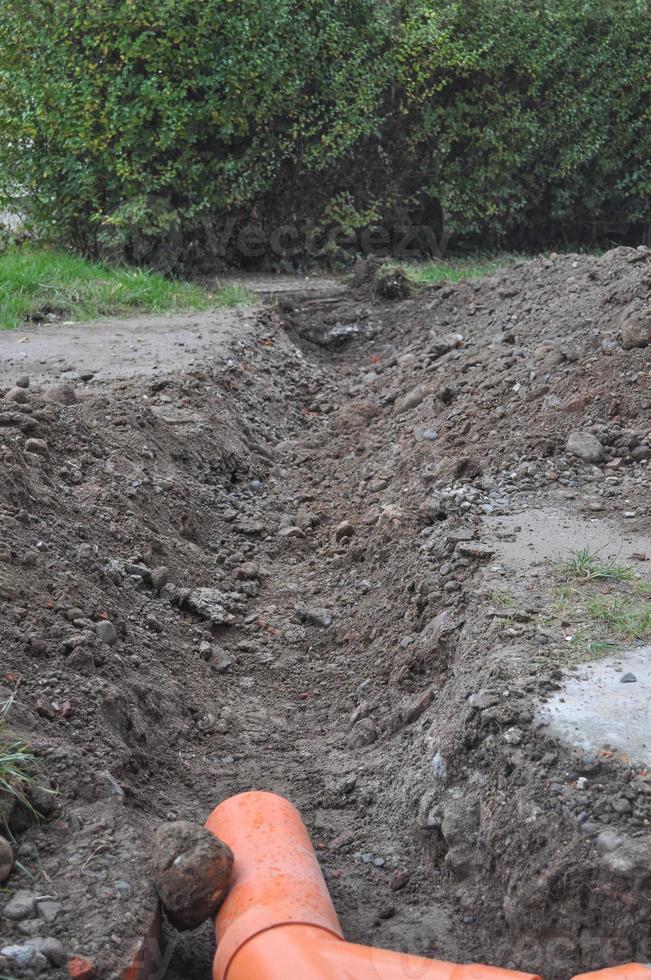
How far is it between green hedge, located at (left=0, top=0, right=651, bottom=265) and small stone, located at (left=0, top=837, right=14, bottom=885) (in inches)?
265

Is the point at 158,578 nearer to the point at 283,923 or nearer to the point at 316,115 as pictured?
the point at 283,923

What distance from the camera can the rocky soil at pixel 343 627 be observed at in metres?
2.58

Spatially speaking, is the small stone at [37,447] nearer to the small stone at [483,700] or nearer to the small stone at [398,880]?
the small stone at [483,700]

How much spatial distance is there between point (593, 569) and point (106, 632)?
1639 millimetres

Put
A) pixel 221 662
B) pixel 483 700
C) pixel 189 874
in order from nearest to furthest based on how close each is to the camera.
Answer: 1. pixel 189 874
2. pixel 483 700
3. pixel 221 662

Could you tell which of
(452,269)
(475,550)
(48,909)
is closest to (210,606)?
(475,550)

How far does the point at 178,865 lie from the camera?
249 cm

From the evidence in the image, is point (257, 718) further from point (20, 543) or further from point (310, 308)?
point (310, 308)

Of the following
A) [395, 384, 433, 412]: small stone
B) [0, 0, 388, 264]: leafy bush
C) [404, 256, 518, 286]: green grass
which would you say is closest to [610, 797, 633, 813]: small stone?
[395, 384, 433, 412]: small stone

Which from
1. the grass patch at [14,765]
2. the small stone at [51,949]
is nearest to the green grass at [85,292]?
the grass patch at [14,765]

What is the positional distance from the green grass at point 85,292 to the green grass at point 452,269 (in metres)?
1.65

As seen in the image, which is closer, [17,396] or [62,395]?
[17,396]

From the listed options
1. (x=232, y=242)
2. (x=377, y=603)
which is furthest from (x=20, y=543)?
(x=232, y=242)

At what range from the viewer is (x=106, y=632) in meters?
3.58
